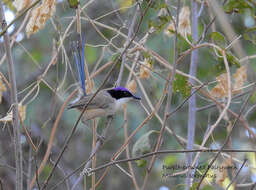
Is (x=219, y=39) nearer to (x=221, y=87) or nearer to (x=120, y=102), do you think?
(x=221, y=87)

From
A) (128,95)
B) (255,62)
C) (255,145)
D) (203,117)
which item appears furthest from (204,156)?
(255,145)

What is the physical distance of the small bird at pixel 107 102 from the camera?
13.2 feet

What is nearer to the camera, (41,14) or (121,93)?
(41,14)

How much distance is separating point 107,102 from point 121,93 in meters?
0.32

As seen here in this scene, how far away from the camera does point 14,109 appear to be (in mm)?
2152

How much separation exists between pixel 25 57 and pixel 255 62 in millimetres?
3529

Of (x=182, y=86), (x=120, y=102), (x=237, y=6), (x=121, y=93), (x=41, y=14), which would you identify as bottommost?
(x=120, y=102)

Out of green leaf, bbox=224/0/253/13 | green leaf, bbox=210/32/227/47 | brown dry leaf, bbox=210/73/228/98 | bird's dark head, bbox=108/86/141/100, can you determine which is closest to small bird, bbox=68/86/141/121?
bird's dark head, bbox=108/86/141/100

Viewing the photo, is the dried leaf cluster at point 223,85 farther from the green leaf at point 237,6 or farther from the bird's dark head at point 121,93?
the bird's dark head at point 121,93

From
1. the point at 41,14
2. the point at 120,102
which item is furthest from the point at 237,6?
the point at 120,102

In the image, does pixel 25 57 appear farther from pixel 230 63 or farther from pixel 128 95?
pixel 230 63

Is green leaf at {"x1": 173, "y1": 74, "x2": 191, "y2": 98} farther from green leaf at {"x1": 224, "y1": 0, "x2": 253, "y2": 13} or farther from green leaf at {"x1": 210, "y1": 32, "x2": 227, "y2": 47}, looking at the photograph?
green leaf at {"x1": 224, "y1": 0, "x2": 253, "y2": 13}

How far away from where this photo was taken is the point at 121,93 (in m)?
4.09

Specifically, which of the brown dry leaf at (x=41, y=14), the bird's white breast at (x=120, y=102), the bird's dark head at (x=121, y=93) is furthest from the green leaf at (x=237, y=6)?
the bird's white breast at (x=120, y=102)
